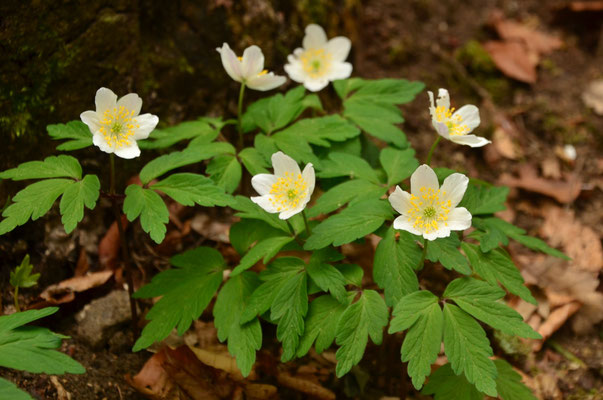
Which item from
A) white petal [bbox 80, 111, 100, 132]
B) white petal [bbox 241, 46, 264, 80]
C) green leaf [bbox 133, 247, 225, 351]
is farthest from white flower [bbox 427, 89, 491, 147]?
white petal [bbox 80, 111, 100, 132]

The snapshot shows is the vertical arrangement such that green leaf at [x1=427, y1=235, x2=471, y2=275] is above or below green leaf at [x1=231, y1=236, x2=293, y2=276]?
above

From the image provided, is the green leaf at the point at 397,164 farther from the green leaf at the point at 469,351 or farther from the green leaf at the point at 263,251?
the green leaf at the point at 469,351

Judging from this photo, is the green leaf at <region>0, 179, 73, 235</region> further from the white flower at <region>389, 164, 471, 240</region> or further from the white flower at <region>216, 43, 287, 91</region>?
the white flower at <region>389, 164, 471, 240</region>

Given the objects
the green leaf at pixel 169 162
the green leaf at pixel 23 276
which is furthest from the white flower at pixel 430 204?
the green leaf at pixel 23 276

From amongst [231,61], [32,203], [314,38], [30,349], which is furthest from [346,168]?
[30,349]

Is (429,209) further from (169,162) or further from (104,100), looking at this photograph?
(104,100)

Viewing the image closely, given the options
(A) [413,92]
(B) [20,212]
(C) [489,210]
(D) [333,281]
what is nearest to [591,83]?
(A) [413,92]
